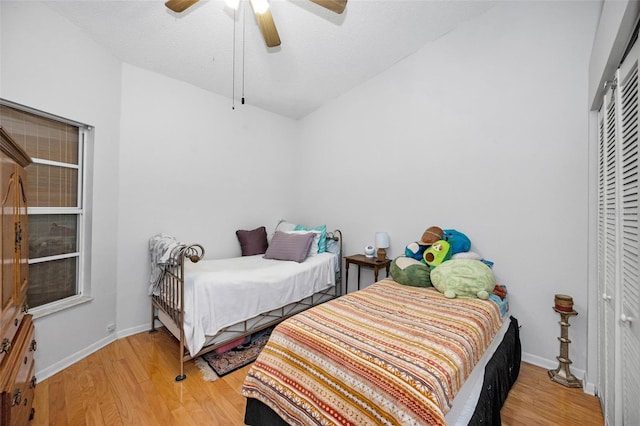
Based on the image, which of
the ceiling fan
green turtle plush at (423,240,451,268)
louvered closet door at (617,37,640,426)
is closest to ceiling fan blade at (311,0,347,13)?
the ceiling fan

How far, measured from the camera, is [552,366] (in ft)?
6.83

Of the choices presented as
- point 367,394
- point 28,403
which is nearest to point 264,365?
point 367,394

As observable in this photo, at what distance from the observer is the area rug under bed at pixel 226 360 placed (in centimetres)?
203

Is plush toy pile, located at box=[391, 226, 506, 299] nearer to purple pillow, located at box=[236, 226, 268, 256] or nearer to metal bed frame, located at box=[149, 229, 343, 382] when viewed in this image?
metal bed frame, located at box=[149, 229, 343, 382]

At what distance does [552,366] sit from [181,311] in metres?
2.97

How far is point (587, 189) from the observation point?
1.92 m

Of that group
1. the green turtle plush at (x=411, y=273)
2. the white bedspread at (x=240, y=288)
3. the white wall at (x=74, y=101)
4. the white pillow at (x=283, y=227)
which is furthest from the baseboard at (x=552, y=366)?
the white wall at (x=74, y=101)

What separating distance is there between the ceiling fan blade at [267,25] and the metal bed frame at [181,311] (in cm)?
162

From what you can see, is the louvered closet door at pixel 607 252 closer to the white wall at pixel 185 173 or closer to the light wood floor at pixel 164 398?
the light wood floor at pixel 164 398

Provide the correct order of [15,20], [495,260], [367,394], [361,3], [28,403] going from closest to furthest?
[367,394] → [28,403] → [15,20] → [361,3] → [495,260]

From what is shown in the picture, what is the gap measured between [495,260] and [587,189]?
0.83 m

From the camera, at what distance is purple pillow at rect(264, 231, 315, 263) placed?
2988 mm

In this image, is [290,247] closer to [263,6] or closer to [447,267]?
[447,267]

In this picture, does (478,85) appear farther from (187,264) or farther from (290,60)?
(187,264)
